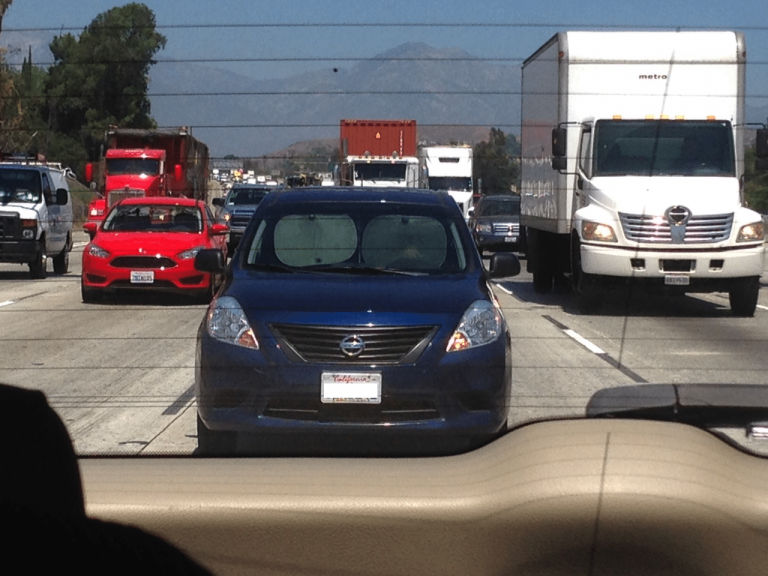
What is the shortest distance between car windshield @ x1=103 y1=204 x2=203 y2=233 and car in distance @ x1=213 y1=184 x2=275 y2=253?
0.13m

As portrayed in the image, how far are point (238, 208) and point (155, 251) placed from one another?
2.34 metres

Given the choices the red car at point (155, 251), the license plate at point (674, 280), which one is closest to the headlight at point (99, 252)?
the red car at point (155, 251)

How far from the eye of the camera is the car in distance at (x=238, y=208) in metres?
5.70

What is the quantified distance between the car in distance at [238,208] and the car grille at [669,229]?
1.58 metres

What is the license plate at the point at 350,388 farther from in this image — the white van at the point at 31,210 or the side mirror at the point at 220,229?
the side mirror at the point at 220,229

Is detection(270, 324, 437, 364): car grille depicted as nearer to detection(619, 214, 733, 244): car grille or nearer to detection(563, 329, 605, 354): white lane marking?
detection(563, 329, 605, 354): white lane marking

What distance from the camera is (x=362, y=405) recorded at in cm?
313

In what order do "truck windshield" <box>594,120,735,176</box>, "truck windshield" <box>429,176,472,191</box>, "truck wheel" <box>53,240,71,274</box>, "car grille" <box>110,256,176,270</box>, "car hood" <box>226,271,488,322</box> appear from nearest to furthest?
"car hood" <box>226,271,488,322</box>
"truck windshield" <box>594,120,735,176</box>
"car grille" <box>110,256,176,270</box>
"truck wheel" <box>53,240,71,274</box>
"truck windshield" <box>429,176,472,191</box>

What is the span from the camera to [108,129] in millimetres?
3527

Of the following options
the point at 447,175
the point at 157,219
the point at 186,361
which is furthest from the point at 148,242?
the point at 447,175

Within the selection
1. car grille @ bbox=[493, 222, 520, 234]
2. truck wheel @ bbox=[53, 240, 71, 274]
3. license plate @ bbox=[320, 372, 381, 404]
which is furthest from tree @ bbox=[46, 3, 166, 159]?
car grille @ bbox=[493, 222, 520, 234]

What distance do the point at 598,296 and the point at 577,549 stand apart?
60.7 inches

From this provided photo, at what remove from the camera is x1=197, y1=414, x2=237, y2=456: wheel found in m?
2.82

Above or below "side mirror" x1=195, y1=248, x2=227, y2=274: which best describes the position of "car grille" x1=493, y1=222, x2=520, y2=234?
below
